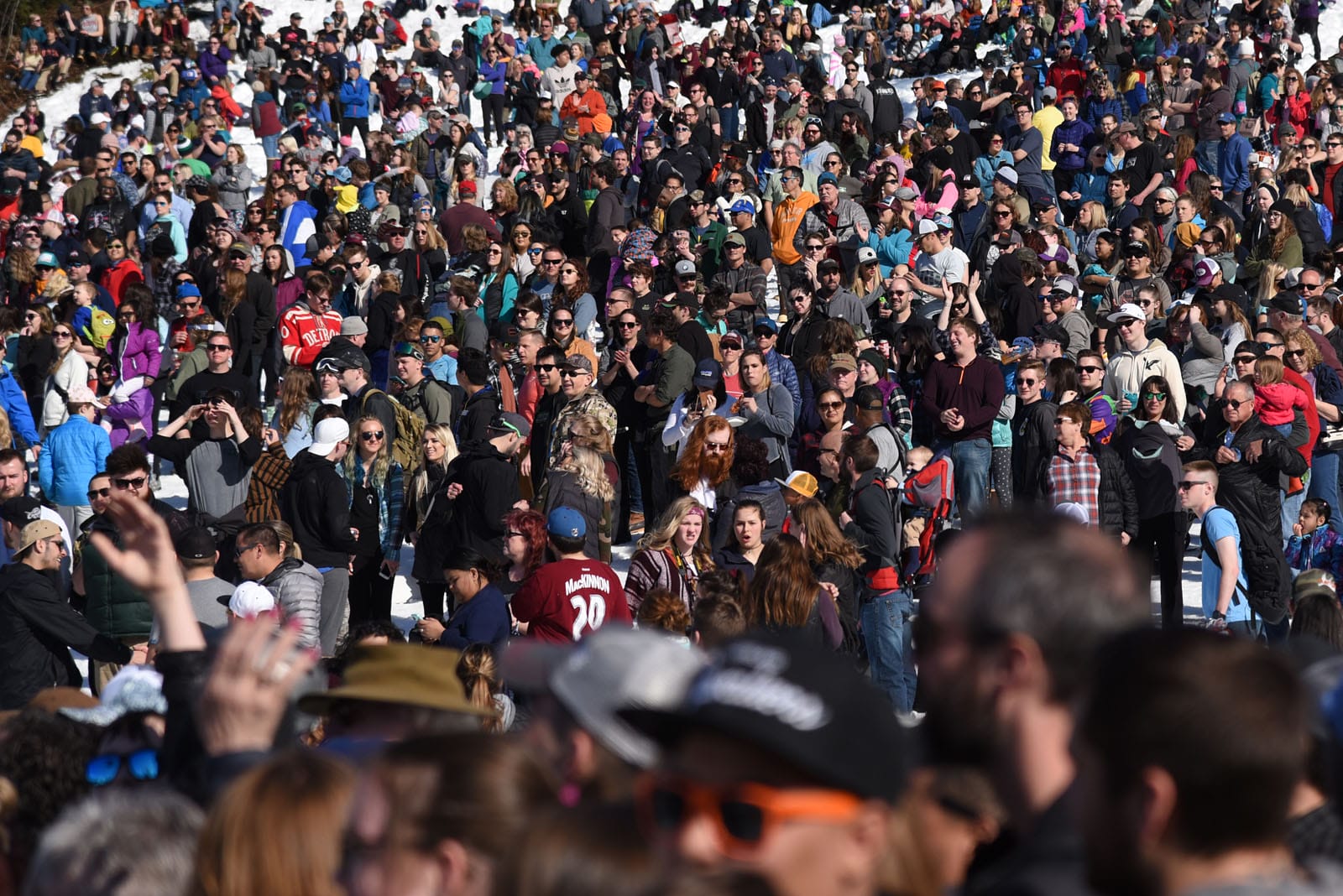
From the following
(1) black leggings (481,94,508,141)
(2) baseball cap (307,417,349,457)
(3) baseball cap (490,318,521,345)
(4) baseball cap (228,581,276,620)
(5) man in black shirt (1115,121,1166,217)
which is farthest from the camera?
(1) black leggings (481,94,508,141)

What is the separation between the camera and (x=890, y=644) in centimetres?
829

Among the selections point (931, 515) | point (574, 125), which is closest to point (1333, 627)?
point (931, 515)

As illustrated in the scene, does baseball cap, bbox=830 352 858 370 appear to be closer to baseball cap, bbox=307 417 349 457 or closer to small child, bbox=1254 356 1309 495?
small child, bbox=1254 356 1309 495

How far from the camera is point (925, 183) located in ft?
58.5

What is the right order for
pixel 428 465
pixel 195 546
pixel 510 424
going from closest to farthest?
pixel 195 546 → pixel 510 424 → pixel 428 465

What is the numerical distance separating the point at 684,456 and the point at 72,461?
414cm

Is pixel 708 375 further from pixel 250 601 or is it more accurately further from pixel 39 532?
pixel 39 532

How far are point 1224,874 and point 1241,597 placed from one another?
6.80m

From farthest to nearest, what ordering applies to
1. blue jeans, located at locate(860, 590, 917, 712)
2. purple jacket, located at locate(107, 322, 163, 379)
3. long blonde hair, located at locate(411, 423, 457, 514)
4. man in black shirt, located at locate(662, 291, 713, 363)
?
purple jacket, located at locate(107, 322, 163, 379)
man in black shirt, located at locate(662, 291, 713, 363)
long blonde hair, located at locate(411, 423, 457, 514)
blue jeans, located at locate(860, 590, 917, 712)

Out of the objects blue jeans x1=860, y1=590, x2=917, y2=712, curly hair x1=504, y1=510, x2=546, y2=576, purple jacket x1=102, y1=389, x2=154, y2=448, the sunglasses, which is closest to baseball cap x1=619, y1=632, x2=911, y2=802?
the sunglasses

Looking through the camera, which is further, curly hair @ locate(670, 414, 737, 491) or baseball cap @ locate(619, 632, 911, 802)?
curly hair @ locate(670, 414, 737, 491)

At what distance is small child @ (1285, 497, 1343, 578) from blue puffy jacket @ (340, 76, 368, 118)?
18.1 metres

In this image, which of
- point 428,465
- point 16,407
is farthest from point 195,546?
point 16,407

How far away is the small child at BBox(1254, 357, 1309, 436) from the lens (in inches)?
375
